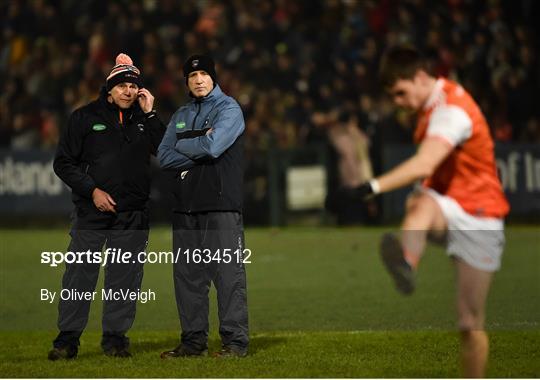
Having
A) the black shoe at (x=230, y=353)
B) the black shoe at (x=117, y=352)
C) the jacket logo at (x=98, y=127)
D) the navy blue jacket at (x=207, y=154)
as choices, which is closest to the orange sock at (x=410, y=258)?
the navy blue jacket at (x=207, y=154)

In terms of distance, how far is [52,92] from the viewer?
25250 mm

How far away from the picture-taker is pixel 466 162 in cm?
678

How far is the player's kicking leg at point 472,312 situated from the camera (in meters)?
6.57

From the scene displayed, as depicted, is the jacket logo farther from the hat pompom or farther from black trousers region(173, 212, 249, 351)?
black trousers region(173, 212, 249, 351)

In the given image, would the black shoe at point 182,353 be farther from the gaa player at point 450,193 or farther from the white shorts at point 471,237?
the white shorts at point 471,237

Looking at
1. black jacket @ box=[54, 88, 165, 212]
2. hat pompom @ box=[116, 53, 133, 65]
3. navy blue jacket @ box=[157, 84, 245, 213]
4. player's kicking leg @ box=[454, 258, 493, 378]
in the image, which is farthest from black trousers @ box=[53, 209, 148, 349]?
player's kicking leg @ box=[454, 258, 493, 378]

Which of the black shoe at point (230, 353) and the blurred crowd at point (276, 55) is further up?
the blurred crowd at point (276, 55)

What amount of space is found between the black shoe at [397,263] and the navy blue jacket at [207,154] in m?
2.77

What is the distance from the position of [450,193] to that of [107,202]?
11.1ft

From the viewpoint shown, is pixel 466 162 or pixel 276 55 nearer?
pixel 466 162

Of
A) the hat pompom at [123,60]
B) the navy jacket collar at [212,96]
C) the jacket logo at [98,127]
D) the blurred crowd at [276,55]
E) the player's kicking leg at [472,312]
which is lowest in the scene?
the player's kicking leg at [472,312]

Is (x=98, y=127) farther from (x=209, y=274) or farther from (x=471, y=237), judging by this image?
(x=471, y=237)

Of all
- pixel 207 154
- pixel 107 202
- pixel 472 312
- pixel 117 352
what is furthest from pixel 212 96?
pixel 472 312

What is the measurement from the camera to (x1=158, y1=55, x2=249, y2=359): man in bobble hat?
9.11 metres
